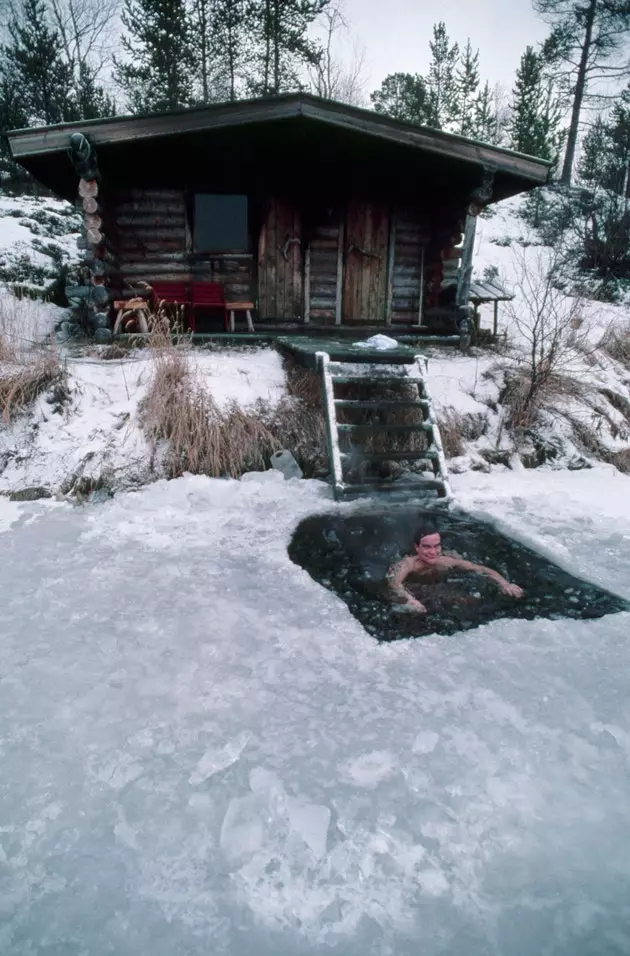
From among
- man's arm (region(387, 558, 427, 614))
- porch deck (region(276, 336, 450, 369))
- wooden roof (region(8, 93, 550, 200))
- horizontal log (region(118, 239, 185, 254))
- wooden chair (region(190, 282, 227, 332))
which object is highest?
wooden roof (region(8, 93, 550, 200))

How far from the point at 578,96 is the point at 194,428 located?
22916mm

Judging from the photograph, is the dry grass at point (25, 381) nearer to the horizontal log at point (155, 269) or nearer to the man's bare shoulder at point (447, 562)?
the horizontal log at point (155, 269)

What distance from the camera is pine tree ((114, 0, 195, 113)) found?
16.0 metres

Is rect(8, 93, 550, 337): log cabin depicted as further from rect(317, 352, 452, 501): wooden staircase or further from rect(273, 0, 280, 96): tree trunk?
rect(273, 0, 280, 96): tree trunk

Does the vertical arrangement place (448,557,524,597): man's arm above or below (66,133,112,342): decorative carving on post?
below

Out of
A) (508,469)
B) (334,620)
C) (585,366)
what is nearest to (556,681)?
(334,620)

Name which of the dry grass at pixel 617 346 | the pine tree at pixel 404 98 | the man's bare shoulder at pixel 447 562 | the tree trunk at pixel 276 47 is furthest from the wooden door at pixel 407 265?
the pine tree at pixel 404 98

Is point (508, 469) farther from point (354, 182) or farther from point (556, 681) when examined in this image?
point (354, 182)

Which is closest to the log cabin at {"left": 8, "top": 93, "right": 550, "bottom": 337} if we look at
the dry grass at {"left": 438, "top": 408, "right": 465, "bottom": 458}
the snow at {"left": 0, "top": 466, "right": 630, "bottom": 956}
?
the dry grass at {"left": 438, "top": 408, "right": 465, "bottom": 458}

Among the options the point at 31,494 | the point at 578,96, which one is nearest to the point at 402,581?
the point at 31,494

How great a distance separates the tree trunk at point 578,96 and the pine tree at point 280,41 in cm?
934

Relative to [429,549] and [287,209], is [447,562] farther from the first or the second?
[287,209]

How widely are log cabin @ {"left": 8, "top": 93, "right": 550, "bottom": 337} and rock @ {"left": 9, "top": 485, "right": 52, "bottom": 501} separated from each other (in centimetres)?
322

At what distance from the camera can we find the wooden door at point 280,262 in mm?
8250
